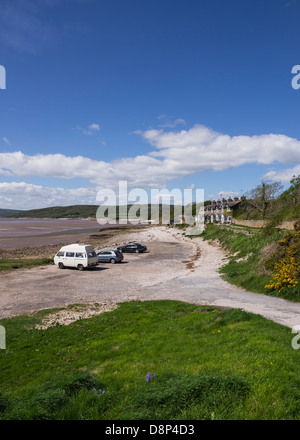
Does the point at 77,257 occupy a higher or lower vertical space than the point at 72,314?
higher

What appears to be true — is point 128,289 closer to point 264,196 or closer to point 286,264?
point 286,264

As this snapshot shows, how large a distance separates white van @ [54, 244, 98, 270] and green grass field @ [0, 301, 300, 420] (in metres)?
15.2

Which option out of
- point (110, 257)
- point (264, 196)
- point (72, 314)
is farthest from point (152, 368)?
point (264, 196)

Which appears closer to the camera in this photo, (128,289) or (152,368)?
(152,368)

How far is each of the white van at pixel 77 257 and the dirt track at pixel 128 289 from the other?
2.78ft

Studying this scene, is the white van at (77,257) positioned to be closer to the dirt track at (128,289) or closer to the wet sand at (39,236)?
the dirt track at (128,289)

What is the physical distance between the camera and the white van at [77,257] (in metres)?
30.6

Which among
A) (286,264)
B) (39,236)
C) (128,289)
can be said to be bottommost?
(39,236)

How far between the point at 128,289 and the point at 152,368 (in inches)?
580

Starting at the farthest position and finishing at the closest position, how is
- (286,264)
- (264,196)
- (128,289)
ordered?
(264,196) < (128,289) < (286,264)

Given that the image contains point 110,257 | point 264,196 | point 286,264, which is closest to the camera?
point 286,264

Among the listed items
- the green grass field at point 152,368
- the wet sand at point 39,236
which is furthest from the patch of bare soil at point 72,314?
the wet sand at point 39,236

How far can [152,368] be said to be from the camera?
25.8ft
